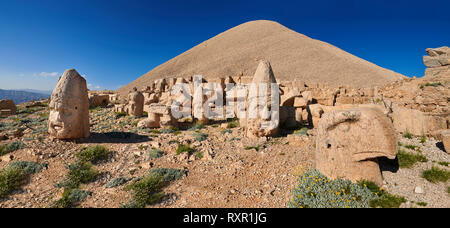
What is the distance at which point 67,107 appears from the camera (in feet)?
20.7

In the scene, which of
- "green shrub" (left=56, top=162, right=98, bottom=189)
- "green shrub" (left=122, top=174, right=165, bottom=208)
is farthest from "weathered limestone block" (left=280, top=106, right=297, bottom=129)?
"green shrub" (left=56, top=162, right=98, bottom=189)

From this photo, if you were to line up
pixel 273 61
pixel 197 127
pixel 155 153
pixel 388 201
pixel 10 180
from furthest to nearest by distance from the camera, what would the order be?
pixel 273 61 < pixel 197 127 < pixel 155 153 < pixel 10 180 < pixel 388 201

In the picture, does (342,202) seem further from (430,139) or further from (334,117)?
(430,139)

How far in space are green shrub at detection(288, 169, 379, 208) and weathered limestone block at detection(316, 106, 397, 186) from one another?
0.72 feet

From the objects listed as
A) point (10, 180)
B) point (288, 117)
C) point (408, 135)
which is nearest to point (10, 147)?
point (10, 180)

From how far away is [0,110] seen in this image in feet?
42.1

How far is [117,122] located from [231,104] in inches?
260

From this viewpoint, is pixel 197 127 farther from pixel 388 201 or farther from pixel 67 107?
pixel 388 201

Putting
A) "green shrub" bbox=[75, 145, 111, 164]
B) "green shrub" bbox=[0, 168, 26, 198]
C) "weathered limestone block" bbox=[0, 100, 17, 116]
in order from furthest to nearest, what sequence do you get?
"weathered limestone block" bbox=[0, 100, 17, 116] → "green shrub" bbox=[75, 145, 111, 164] → "green shrub" bbox=[0, 168, 26, 198]

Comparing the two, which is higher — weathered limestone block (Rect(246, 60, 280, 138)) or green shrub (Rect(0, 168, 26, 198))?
weathered limestone block (Rect(246, 60, 280, 138))

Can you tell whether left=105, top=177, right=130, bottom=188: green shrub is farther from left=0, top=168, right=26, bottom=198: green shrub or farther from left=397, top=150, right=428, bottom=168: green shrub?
left=397, top=150, right=428, bottom=168: green shrub

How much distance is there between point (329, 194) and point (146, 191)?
3642 mm

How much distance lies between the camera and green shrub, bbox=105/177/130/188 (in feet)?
15.0

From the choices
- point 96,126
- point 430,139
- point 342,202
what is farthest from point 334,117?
point 96,126
